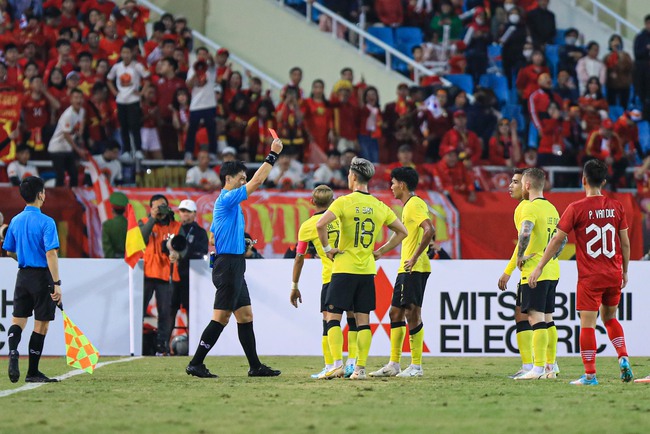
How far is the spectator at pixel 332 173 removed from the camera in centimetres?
2080

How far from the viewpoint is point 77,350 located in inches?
501

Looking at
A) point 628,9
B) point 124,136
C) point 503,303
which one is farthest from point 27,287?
point 628,9

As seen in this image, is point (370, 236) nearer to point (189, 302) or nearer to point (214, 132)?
point (189, 302)

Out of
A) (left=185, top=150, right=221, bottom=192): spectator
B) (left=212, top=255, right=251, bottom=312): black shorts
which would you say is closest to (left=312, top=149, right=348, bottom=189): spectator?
(left=185, top=150, right=221, bottom=192): spectator

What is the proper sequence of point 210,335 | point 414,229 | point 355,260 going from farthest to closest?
point 414,229, point 210,335, point 355,260

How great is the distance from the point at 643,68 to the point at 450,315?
1100cm

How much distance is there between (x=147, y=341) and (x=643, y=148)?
12031 millimetres

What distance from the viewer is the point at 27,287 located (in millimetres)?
12094

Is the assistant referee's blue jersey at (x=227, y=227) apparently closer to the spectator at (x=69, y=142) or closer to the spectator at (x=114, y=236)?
the spectator at (x=114, y=236)

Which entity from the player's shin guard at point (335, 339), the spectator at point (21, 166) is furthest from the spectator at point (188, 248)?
the player's shin guard at point (335, 339)

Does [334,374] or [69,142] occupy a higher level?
[69,142]

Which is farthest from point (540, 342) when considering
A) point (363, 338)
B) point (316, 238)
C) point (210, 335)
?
point (210, 335)

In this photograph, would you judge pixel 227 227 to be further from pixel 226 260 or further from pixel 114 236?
pixel 114 236

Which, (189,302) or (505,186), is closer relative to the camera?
(189,302)
